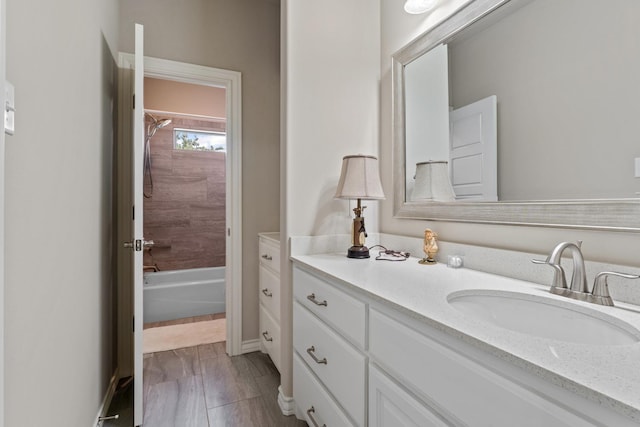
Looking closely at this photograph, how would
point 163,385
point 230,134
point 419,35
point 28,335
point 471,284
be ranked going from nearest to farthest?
point 28,335 → point 471,284 → point 419,35 → point 163,385 → point 230,134

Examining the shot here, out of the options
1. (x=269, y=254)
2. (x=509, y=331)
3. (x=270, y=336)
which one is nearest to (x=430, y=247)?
(x=509, y=331)

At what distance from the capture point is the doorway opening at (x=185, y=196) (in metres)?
3.41

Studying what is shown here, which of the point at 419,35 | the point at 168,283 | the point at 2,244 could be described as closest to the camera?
the point at 2,244

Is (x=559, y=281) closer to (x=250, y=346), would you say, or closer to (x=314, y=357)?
(x=314, y=357)

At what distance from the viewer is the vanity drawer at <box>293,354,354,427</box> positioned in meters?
1.18

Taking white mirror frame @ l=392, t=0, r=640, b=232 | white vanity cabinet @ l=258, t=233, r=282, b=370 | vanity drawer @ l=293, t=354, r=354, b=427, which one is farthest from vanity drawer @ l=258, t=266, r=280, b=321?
white mirror frame @ l=392, t=0, r=640, b=232

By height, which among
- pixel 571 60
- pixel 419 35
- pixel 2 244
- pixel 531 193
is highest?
pixel 419 35

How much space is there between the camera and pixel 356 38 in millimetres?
1833

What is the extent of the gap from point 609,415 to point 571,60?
105 cm

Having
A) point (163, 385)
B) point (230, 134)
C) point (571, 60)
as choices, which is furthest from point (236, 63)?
point (163, 385)

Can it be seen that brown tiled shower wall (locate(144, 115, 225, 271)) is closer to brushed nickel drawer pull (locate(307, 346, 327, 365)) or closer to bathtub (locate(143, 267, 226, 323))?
bathtub (locate(143, 267, 226, 323))

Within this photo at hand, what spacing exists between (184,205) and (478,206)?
139 inches

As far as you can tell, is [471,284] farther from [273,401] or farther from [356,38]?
[356,38]

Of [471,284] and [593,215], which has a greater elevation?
[593,215]
